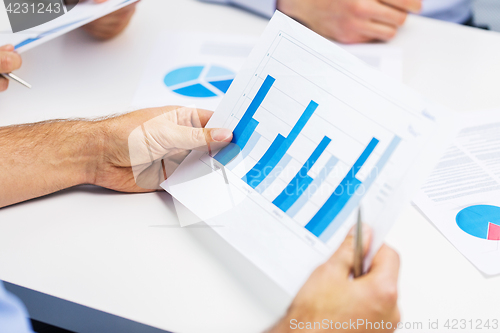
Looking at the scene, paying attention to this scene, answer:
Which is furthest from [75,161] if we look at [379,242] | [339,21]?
[339,21]

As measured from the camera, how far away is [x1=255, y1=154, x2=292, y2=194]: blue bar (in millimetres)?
442

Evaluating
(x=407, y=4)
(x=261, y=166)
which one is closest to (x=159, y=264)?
(x=261, y=166)

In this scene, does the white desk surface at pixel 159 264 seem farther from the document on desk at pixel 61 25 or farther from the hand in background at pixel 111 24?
the hand in background at pixel 111 24

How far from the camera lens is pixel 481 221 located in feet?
1.50

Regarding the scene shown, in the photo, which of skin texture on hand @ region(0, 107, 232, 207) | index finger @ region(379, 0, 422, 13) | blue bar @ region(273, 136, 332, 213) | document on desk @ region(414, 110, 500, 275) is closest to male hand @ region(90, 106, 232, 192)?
skin texture on hand @ region(0, 107, 232, 207)

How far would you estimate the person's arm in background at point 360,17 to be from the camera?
745mm

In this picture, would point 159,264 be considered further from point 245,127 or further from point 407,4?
point 407,4

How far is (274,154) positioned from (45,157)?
32cm

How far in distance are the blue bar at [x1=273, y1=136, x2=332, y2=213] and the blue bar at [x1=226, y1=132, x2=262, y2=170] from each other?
2.7 inches

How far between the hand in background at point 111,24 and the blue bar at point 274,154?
0.51 metres

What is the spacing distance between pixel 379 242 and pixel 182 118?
1.03 ft

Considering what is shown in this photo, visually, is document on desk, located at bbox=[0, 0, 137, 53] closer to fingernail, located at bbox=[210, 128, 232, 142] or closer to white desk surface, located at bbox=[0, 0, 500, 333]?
white desk surface, located at bbox=[0, 0, 500, 333]

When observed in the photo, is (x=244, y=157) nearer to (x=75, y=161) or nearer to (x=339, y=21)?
(x=75, y=161)

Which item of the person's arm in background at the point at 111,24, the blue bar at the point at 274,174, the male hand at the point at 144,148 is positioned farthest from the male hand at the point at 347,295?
the person's arm in background at the point at 111,24
